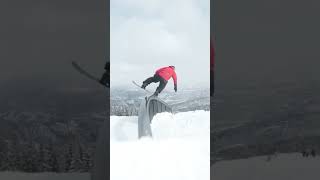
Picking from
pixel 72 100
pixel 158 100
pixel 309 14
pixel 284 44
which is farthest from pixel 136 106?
pixel 309 14

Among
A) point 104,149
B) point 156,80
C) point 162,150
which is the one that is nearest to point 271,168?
point 162,150

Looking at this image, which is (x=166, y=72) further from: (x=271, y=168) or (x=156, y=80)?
(x=271, y=168)

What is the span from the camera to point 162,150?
2688 mm

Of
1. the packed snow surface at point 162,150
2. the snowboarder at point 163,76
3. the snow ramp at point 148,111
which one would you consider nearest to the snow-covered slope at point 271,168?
the packed snow surface at point 162,150

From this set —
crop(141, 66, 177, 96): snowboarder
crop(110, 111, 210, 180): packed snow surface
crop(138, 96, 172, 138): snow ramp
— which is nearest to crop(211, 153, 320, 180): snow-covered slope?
crop(110, 111, 210, 180): packed snow surface

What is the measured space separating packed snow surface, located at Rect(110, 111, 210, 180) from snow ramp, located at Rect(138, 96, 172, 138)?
0.09 ft

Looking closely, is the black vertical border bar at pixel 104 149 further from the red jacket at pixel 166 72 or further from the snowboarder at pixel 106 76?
the red jacket at pixel 166 72

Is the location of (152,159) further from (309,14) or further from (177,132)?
(309,14)

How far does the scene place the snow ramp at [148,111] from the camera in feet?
8.95

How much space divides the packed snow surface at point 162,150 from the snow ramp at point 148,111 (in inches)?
1.1

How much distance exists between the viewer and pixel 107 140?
2.66 m

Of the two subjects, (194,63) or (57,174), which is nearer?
(194,63)

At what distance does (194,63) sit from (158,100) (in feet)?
1.05

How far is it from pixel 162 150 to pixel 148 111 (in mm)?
253
